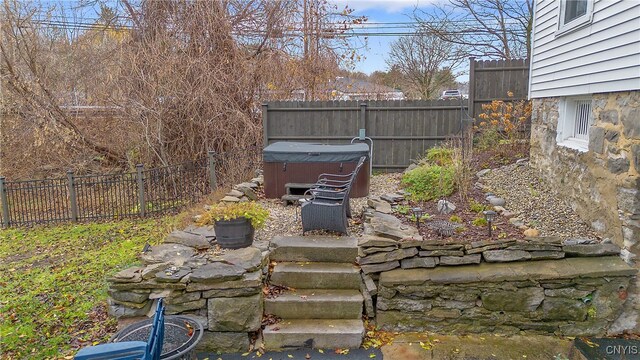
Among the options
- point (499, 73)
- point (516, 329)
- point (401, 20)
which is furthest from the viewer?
point (401, 20)

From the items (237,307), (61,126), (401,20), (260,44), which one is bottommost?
(237,307)

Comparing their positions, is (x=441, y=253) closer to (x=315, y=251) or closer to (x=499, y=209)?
(x=315, y=251)

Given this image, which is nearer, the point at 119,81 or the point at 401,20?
the point at 119,81

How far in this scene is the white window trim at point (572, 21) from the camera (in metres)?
4.10

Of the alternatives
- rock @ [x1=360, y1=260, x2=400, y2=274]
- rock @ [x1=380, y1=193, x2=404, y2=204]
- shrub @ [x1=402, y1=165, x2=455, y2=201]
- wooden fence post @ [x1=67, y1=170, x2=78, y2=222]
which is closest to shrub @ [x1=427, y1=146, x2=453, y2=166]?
shrub @ [x1=402, y1=165, x2=455, y2=201]

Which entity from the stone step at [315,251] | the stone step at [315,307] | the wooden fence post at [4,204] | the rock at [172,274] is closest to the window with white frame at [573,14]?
the stone step at [315,251]

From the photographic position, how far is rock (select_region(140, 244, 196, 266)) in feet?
11.5

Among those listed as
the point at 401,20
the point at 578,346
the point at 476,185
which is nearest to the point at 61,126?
the point at 476,185

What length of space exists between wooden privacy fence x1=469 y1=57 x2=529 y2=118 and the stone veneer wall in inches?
138

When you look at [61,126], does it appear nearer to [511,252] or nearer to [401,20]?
[511,252]

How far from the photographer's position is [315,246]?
3.99 m

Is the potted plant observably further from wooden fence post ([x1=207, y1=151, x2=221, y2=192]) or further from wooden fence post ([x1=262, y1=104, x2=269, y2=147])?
wooden fence post ([x1=262, y1=104, x2=269, y2=147])

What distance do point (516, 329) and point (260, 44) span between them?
8.49 m

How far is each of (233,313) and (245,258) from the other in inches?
18.8
